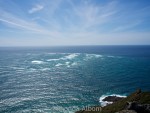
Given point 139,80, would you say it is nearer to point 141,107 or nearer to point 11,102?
point 141,107

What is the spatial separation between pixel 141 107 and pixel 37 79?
7934 cm

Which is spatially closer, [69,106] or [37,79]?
[69,106]

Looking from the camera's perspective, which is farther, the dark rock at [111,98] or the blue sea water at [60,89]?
the dark rock at [111,98]

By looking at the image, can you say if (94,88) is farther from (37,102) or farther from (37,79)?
(37,79)

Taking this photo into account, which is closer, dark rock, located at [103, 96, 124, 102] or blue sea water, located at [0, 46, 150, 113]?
blue sea water, located at [0, 46, 150, 113]

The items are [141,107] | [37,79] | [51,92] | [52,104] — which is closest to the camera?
[141,107]

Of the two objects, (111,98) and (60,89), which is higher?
(111,98)

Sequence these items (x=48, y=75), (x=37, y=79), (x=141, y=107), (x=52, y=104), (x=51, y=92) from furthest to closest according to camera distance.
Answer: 1. (x=48, y=75)
2. (x=37, y=79)
3. (x=51, y=92)
4. (x=52, y=104)
5. (x=141, y=107)

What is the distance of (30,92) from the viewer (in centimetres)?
8138

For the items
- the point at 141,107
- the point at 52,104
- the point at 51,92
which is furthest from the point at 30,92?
the point at 141,107

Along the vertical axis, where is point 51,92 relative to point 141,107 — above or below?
below

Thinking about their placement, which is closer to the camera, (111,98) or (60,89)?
(111,98)

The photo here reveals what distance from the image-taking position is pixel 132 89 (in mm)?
81188

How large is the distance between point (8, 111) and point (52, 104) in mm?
18226
